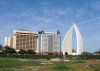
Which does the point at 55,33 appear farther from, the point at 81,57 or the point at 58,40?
the point at 81,57

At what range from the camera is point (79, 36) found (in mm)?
67875

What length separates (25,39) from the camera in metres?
174

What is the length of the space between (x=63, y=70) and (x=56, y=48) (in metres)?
163

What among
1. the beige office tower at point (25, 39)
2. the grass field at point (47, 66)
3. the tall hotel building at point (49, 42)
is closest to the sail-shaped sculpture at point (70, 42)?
the grass field at point (47, 66)

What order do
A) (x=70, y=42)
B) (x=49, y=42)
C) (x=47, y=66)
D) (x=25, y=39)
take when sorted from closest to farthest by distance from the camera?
(x=47, y=66) → (x=70, y=42) → (x=25, y=39) → (x=49, y=42)

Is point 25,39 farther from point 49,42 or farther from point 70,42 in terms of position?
point 70,42

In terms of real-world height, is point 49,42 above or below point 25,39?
below

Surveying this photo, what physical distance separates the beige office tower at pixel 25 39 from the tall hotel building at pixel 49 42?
14.8 meters

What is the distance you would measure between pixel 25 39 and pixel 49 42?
95.0 ft

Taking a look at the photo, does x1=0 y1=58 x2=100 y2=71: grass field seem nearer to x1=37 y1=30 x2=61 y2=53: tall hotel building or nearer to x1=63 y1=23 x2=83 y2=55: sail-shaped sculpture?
x1=63 y1=23 x2=83 y2=55: sail-shaped sculpture

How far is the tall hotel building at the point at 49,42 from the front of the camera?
18238 centimetres

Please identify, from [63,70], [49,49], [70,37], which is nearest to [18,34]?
[49,49]

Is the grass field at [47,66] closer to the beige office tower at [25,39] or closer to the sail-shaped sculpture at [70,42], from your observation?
the sail-shaped sculpture at [70,42]

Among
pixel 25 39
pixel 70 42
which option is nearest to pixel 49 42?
pixel 25 39
